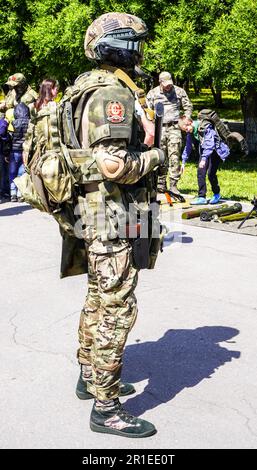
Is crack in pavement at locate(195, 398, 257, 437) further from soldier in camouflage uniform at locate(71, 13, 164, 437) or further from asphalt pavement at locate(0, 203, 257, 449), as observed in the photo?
soldier in camouflage uniform at locate(71, 13, 164, 437)

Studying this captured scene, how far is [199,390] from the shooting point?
170 inches

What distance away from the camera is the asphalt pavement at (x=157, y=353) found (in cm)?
383

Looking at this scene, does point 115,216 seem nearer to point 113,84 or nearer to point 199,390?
point 113,84

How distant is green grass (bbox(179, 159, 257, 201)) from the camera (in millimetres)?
11852

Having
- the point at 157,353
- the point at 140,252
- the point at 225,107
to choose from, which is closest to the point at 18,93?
the point at 157,353

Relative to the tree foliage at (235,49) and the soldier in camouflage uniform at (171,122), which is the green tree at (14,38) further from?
the soldier in camouflage uniform at (171,122)

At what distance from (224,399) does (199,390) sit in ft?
0.59

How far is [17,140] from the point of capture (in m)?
11.1

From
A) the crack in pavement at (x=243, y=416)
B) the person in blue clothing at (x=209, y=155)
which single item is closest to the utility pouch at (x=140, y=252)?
the crack in pavement at (x=243, y=416)

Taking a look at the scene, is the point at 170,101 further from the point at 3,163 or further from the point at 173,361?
the point at 173,361

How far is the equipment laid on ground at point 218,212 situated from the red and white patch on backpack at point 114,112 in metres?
5.89

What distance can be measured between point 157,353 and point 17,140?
22.6ft

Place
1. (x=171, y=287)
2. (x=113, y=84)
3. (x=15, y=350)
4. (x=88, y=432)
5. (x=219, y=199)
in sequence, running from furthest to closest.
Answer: (x=219, y=199) → (x=171, y=287) → (x=15, y=350) → (x=88, y=432) → (x=113, y=84)
